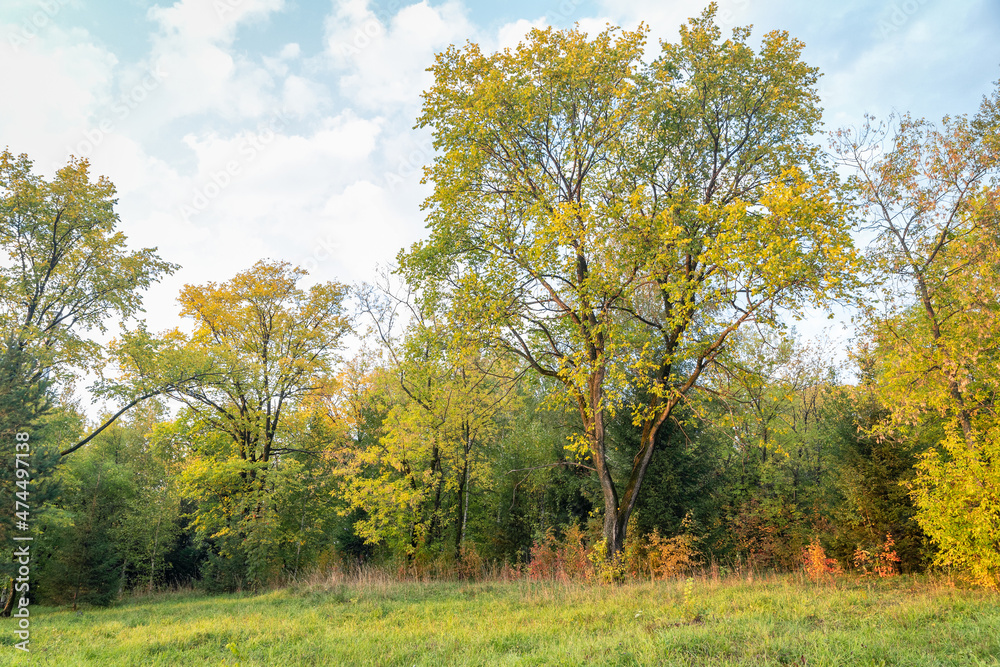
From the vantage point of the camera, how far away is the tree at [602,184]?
1159cm

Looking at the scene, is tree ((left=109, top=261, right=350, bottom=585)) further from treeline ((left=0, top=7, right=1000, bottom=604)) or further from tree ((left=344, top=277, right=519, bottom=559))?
tree ((left=344, top=277, right=519, bottom=559))

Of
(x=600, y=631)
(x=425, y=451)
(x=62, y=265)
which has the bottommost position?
(x=600, y=631)

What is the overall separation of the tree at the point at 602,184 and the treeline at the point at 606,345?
81 millimetres

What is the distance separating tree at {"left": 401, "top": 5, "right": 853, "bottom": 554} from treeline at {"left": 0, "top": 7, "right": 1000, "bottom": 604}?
8cm

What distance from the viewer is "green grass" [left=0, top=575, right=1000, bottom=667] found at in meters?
5.41

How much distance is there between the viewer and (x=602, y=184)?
14273 millimetres

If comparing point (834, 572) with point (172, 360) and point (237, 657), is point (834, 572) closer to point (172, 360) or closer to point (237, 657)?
point (237, 657)

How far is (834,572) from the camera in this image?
42.4 feet

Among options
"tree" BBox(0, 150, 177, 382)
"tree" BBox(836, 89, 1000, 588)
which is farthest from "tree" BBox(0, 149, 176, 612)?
"tree" BBox(836, 89, 1000, 588)

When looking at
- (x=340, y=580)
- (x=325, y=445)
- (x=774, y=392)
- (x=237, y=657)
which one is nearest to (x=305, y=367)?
(x=325, y=445)

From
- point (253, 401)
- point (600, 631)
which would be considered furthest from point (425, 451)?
point (600, 631)

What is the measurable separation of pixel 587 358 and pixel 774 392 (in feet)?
13.5

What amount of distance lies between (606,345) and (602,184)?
5.74 meters

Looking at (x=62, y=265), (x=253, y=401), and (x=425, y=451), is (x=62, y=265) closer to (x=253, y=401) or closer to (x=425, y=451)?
(x=253, y=401)
